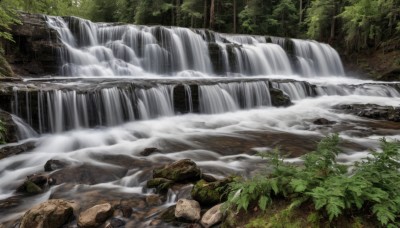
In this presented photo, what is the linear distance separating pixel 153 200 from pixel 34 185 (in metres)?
2.17

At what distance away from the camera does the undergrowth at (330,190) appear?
2797 mm

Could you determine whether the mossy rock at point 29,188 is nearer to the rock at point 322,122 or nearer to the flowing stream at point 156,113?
the flowing stream at point 156,113

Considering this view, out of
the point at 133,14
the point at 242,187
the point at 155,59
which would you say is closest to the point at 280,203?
the point at 242,187

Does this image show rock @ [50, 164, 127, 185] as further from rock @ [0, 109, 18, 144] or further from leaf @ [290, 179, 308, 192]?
leaf @ [290, 179, 308, 192]

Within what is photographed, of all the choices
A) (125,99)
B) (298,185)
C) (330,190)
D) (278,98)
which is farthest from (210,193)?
(278,98)

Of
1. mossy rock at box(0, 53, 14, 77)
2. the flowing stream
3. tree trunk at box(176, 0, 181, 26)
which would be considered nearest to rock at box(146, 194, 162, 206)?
the flowing stream

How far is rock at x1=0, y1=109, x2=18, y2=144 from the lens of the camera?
731cm

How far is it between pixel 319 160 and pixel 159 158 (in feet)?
12.9

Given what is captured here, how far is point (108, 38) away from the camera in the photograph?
16.8 meters

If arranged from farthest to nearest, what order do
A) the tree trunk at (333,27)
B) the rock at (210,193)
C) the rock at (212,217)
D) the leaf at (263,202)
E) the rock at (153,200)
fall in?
the tree trunk at (333,27), the rock at (153,200), the rock at (210,193), the rock at (212,217), the leaf at (263,202)

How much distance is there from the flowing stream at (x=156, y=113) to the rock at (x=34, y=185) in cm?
16

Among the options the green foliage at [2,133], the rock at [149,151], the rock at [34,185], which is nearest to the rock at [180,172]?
the rock at [149,151]

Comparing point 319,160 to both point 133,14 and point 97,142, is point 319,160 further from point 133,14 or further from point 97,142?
point 133,14

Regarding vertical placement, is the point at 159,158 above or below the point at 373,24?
below
